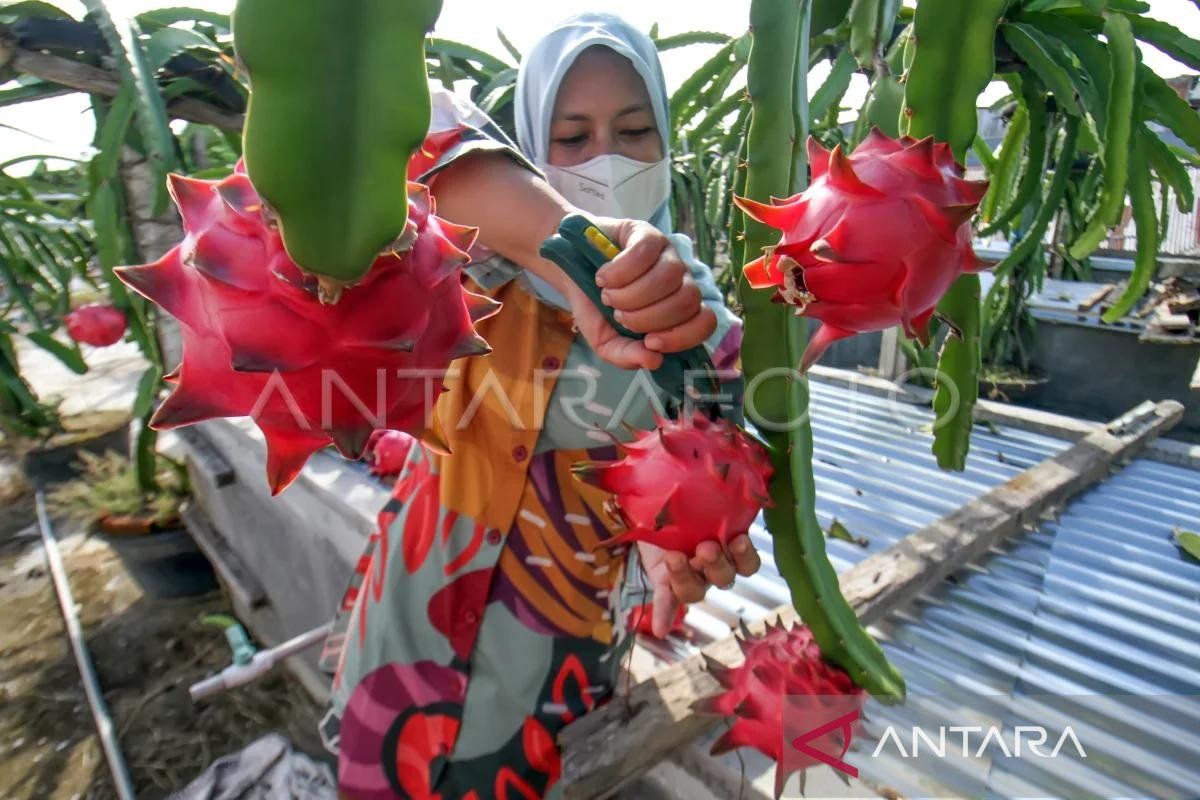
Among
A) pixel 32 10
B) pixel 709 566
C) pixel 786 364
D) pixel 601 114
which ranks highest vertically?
pixel 32 10

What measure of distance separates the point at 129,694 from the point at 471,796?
76.4 inches

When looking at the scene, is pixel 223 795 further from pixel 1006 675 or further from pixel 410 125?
pixel 410 125

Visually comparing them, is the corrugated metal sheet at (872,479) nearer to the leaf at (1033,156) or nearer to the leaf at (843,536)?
the leaf at (843,536)

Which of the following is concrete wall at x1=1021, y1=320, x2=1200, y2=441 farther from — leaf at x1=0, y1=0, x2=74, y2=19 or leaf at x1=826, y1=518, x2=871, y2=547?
leaf at x1=0, y1=0, x2=74, y2=19

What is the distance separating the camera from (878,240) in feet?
1.03

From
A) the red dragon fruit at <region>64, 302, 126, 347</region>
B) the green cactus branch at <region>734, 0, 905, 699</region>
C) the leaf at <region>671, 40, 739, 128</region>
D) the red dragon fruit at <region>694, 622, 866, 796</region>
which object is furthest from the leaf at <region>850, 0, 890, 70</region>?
the red dragon fruit at <region>64, 302, 126, 347</region>

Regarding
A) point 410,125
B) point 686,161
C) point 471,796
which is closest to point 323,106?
point 410,125

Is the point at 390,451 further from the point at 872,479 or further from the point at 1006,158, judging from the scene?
the point at 1006,158

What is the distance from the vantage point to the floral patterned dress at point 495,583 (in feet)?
2.65

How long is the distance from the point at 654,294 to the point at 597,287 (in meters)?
0.04

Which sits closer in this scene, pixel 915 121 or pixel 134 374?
pixel 915 121

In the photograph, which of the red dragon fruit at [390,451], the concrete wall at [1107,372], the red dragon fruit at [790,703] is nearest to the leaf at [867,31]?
the red dragon fruit at [790,703]

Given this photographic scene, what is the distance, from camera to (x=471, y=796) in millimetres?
822

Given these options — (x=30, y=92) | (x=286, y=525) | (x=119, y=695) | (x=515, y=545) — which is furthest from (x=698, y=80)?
(x=119, y=695)
